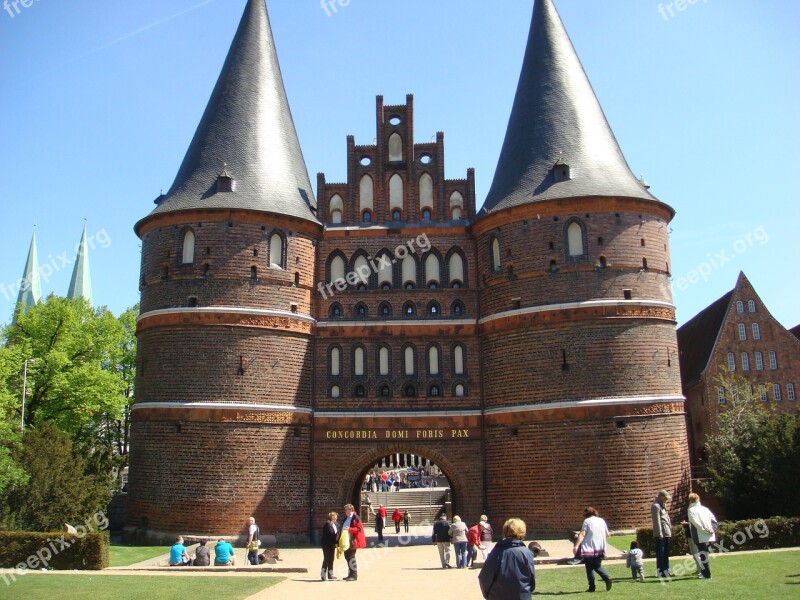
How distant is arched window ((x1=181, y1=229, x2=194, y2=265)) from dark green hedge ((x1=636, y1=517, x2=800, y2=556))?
1657 cm

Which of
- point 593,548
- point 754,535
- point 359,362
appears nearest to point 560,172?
point 359,362

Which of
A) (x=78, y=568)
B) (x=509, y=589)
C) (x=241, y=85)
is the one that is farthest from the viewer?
(x=241, y=85)

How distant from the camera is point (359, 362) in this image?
86.8ft

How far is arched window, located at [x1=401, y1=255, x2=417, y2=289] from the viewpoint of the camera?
88.7 feet

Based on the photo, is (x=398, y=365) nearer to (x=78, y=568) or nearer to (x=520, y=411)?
(x=520, y=411)

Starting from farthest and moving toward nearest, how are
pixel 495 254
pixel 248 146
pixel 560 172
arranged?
pixel 248 146
pixel 495 254
pixel 560 172

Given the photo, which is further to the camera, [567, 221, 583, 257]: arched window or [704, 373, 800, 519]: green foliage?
[567, 221, 583, 257]: arched window

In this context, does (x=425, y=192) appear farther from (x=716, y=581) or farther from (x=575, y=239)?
(x=716, y=581)

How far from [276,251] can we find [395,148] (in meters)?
6.27

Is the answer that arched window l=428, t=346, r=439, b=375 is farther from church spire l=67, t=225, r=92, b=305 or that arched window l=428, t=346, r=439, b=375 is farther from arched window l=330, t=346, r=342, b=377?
church spire l=67, t=225, r=92, b=305

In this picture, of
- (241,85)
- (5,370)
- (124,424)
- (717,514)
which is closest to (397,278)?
(241,85)

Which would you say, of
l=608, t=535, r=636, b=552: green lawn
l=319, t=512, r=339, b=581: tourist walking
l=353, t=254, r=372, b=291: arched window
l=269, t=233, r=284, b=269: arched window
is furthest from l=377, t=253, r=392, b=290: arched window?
l=319, t=512, r=339, b=581: tourist walking

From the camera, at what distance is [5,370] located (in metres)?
28.8

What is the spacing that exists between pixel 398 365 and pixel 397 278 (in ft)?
10.5
